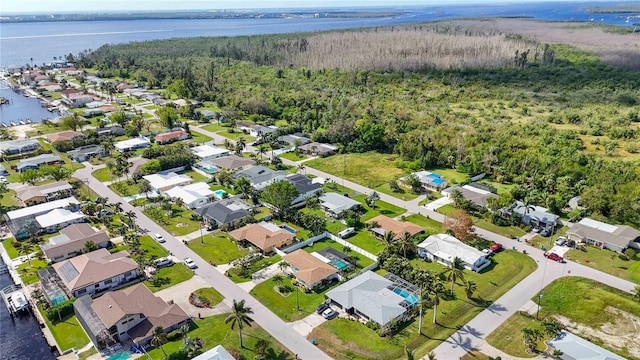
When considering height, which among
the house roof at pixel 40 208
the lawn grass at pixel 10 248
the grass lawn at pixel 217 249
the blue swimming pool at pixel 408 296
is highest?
the house roof at pixel 40 208

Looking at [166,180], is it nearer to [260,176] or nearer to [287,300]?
[260,176]

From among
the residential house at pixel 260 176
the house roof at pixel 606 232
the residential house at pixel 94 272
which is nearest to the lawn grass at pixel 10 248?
the residential house at pixel 94 272

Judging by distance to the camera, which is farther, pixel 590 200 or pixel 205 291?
pixel 590 200

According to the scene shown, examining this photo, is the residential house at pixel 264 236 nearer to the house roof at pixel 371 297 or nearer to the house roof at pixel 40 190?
the house roof at pixel 371 297

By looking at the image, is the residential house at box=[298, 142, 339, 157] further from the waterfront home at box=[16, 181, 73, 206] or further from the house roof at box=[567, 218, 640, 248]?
the house roof at box=[567, 218, 640, 248]

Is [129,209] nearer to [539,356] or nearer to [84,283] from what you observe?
[84,283]

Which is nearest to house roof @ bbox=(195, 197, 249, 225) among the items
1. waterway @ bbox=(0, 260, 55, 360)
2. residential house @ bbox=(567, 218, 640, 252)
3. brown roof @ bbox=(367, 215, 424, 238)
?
brown roof @ bbox=(367, 215, 424, 238)

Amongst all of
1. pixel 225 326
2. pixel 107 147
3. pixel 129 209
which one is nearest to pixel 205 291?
pixel 225 326
